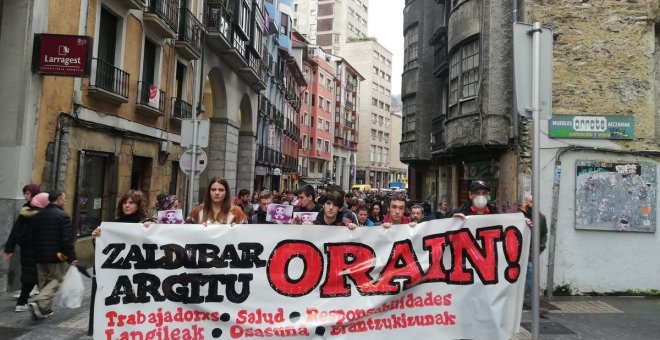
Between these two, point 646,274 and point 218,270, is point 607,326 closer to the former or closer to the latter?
point 646,274

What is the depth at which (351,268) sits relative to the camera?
4969mm

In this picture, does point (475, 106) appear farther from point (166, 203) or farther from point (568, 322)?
point (166, 203)

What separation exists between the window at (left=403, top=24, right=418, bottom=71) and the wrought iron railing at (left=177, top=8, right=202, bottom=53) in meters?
10.5

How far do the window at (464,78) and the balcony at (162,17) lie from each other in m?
8.47

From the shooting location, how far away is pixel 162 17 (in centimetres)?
1362

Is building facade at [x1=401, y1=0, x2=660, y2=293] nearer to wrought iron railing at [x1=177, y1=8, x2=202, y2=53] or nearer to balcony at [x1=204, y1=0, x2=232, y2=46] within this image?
wrought iron railing at [x1=177, y1=8, x2=202, y2=53]

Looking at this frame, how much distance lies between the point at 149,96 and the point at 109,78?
216 cm

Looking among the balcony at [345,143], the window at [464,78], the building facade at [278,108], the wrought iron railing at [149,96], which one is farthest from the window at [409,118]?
the balcony at [345,143]

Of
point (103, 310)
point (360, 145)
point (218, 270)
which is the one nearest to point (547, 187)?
point (218, 270)

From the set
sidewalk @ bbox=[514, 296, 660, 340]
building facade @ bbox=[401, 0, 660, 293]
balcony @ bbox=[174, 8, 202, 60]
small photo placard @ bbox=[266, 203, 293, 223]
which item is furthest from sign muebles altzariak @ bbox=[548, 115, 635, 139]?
balcony @ bbox=[174, 8, 202, 60]

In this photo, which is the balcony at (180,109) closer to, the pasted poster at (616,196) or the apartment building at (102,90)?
the apartment building at (102,90)

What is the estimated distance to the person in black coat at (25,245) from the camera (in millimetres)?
6645

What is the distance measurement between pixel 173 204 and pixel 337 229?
13.0 ft

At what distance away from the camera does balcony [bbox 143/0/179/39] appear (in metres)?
13.0
